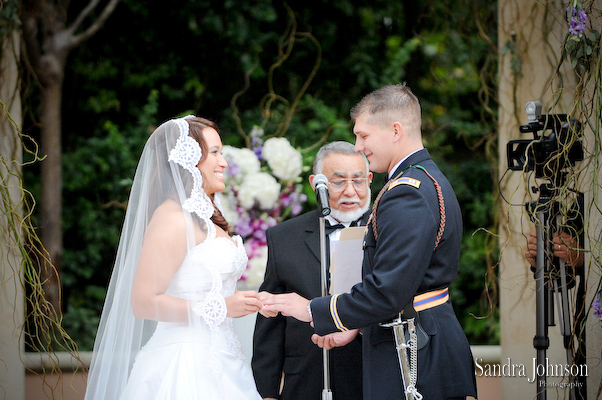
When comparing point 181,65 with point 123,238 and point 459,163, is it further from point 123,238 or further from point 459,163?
point 123,238

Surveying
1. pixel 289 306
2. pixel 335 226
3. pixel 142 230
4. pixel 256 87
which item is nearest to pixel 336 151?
pixel 335 226

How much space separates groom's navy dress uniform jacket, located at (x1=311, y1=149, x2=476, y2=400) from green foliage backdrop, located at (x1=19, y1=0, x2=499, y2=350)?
372 cm

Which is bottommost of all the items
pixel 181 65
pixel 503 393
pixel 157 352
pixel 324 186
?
pixel 503 393

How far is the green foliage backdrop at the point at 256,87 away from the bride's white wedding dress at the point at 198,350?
3546 millimetres

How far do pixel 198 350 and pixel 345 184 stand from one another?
1.14 m

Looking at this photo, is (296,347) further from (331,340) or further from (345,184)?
(345,184)

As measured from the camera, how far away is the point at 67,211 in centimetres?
623

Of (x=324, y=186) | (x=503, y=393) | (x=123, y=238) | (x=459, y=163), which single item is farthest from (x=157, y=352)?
(x=459, y=163)

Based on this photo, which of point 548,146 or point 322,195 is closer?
point 322,195

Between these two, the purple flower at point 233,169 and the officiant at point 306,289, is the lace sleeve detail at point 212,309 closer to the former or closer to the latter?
the officiant at point 306,289

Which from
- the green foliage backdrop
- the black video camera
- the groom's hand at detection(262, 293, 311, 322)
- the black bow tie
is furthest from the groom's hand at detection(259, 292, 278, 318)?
the green foliage backdrop

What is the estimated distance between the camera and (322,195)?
2514 mm

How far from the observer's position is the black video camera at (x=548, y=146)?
2.81 meters

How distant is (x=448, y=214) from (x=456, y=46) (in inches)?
188
